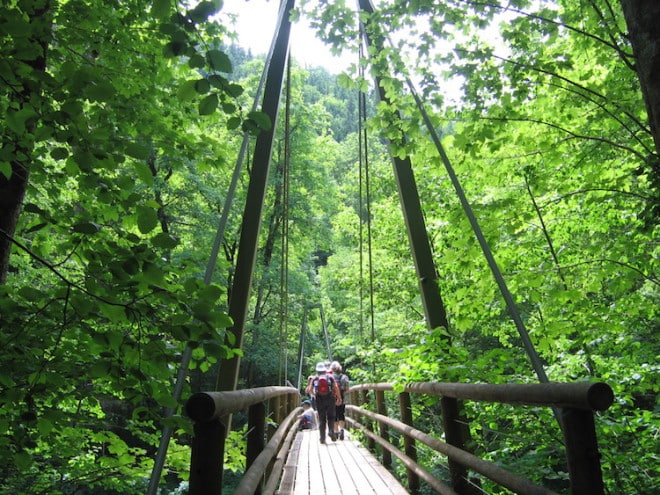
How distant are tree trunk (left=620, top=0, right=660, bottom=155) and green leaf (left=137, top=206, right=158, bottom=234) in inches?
66.9

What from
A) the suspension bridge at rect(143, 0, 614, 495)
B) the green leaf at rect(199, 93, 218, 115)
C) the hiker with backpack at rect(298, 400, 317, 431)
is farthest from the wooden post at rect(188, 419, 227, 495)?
the hiker with backpack at rect(298, 400, 317, 431)

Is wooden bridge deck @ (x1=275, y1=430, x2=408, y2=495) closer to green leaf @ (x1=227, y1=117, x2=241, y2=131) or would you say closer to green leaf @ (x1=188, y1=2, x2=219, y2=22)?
green leaf @ (x1=227, y1=117, x2=241, y2=131)

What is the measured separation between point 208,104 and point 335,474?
3.83m

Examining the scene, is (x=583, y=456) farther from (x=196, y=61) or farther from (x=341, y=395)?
(x=341, y=395)

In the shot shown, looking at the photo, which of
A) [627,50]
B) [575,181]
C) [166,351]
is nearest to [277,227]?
[575,181]

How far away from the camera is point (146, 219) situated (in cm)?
137

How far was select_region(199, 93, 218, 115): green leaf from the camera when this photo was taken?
4.21ft

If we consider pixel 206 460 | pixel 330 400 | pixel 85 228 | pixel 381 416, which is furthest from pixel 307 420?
pixel 85 228

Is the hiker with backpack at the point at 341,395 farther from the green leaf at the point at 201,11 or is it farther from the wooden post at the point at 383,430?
the green leaf at the point at 201,11

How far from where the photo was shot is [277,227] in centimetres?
1612

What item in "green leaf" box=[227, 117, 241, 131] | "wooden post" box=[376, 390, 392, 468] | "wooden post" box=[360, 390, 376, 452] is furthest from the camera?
"wooden post" box=[360, 390, 376, 452]

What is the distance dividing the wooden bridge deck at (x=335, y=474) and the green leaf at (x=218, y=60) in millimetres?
3050

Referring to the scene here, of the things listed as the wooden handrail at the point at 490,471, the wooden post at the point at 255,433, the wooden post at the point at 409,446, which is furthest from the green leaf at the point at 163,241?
the wooden post at the point at 409,446

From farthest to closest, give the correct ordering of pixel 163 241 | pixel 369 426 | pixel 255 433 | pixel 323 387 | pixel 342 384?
pixel 342 384, pixel 323 387, pixel 369 426, pixel 255 433, pixel 163 241
